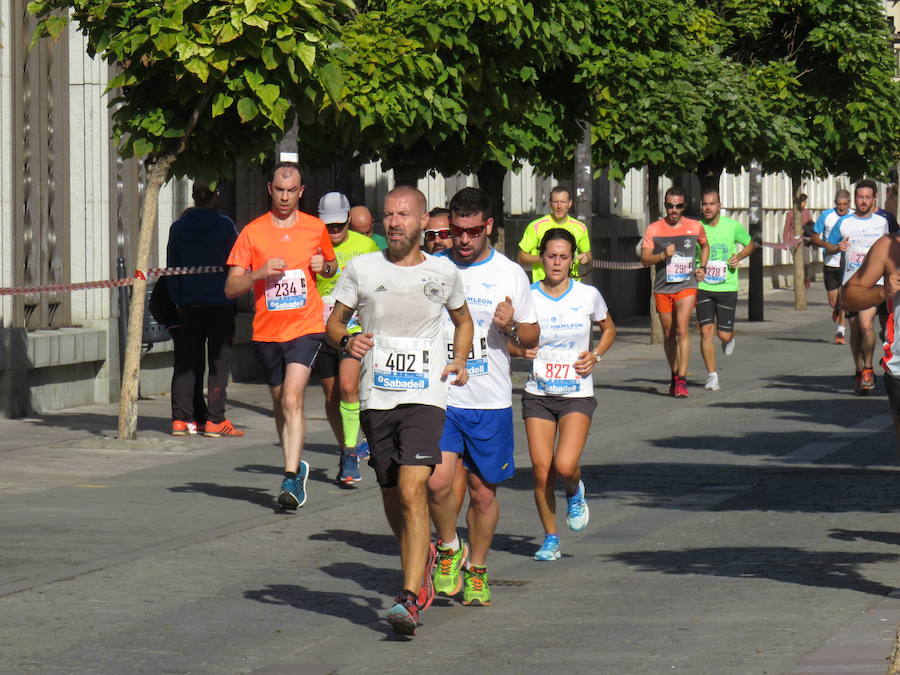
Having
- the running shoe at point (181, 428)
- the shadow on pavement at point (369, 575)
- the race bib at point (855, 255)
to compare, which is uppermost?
the race bib at point (855, 255)

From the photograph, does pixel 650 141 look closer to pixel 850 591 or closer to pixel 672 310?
pixel 672 310

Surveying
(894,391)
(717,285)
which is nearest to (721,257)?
(717,285)

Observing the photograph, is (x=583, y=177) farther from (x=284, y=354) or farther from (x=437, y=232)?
(x=284, y=354)

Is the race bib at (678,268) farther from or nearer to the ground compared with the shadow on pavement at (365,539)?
farther from the ground

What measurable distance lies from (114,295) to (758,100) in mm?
10819

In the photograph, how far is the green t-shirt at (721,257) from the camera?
18562 millimetres

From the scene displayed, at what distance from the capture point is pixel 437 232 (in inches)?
435

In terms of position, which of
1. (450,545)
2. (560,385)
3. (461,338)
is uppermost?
(461,338)

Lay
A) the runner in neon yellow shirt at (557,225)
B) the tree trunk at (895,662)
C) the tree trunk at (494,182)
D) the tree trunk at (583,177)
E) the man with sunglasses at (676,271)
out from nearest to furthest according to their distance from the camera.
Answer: the tree trunk at (895,662) → the runner in neon yellow shirt at (557,225) → the man with sunglasses at (676,271) → the tree trunk at (494,182) → the tree trunk at (583,177)

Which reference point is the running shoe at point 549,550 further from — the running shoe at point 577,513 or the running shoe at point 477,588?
the running shoe at point 477,588

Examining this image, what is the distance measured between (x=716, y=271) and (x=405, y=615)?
11931 mm

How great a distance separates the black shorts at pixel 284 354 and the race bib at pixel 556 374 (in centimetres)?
190

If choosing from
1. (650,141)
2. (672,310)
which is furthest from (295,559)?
(650,141)

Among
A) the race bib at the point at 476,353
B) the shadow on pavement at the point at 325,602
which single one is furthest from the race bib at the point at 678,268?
the shadow on pavement at the point at 325,602
